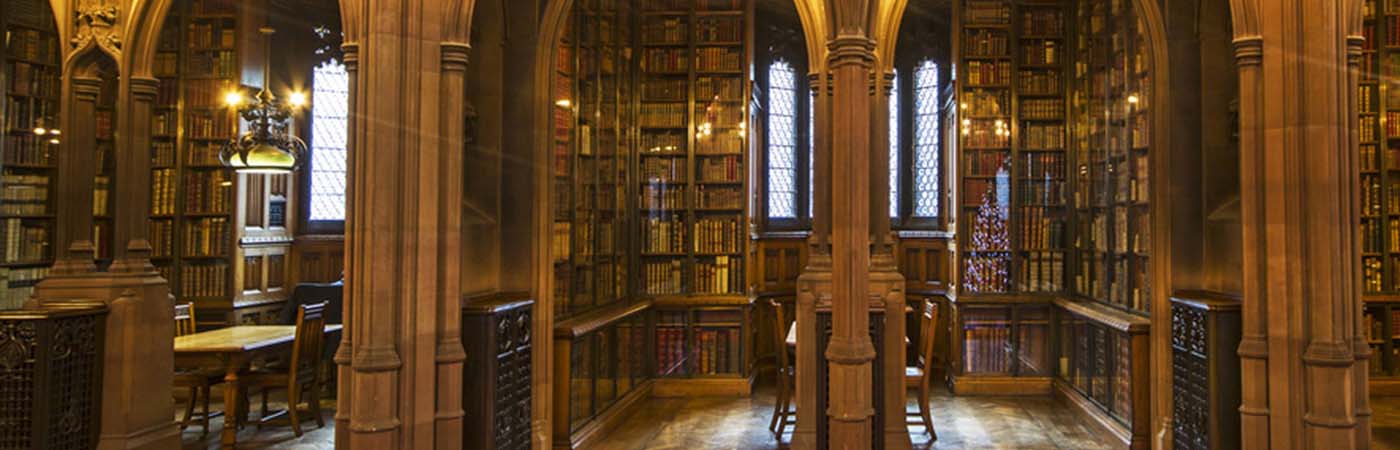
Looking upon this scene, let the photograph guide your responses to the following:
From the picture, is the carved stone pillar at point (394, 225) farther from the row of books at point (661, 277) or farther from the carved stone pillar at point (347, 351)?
the row of books at point (661, 277)

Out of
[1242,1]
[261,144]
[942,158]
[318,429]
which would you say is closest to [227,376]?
[318,429]

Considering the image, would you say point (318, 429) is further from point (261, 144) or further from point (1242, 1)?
point (1242, 1)

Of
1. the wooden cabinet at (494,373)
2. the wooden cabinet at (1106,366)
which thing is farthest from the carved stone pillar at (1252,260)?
the wooden cabinet at (494,373)

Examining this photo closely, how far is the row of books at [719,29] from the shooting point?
7.71 metres

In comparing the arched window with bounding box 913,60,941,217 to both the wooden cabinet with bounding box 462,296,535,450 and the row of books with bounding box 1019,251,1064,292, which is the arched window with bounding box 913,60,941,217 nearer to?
the row of books with bounding box 1019,251,1064,292

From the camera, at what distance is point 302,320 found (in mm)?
5738

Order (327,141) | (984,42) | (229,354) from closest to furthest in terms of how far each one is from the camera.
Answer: (229,354)
(984,42)
(327,141)

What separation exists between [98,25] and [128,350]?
170 centimetres

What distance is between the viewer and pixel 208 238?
295 inches

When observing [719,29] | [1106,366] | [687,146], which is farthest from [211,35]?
[1106,366]

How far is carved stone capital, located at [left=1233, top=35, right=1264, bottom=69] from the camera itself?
3889mm

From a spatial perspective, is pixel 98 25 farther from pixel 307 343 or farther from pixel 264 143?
pixel 307 343

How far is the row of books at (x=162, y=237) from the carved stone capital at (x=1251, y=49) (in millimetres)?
7508

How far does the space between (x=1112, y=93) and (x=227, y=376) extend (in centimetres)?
606
